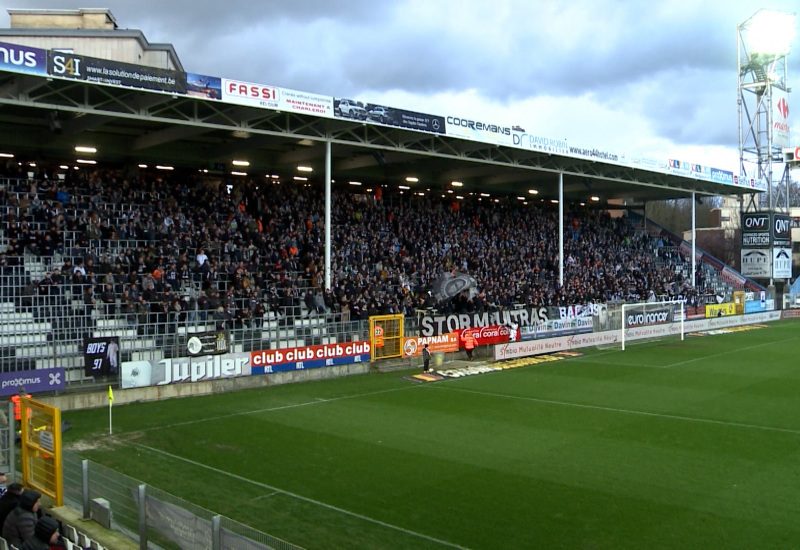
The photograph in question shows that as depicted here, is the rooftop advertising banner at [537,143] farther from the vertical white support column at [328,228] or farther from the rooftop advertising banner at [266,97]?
the vertical white support column at [328,228]

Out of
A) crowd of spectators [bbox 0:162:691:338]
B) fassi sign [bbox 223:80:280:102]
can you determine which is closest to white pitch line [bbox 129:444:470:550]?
crowd of spectators [bbox 0:162:691:338]

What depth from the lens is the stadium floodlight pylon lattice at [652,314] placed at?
39.8 meters

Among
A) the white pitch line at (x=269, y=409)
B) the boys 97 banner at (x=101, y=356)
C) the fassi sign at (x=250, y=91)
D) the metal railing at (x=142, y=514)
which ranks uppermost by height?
the fassi sign at (x=250, y=91)

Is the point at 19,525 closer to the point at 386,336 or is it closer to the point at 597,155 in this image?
the point at 386,336

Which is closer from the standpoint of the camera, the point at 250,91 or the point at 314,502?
the point at 314,502

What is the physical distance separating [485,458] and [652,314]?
2904cm

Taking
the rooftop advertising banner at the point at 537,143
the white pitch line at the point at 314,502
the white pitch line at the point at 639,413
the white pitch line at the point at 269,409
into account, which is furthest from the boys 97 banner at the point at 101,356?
the rooftop advertising banner at the point at 537,143

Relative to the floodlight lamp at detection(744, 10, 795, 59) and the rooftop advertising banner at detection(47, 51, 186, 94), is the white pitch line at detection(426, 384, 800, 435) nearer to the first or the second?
the rooftop advertising banner at detection(47, 51, 186, 94)

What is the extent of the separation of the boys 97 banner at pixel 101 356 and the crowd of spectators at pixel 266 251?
2.01 m

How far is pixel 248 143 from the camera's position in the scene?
32.0m

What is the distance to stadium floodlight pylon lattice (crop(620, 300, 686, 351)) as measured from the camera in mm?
39812

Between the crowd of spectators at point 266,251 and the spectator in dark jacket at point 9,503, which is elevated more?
the crowd of spectators at point 266,251

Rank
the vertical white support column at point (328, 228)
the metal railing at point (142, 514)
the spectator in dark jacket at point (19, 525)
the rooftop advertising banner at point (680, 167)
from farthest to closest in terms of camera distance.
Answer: the rooftop advertising banner at point (680, 167)
the vertical white support column at point (328, 228)
the spectator in dark jacket at point (19, 525)
the metal railing at point (142, 514)

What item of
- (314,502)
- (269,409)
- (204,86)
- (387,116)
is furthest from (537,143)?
(314,502)
